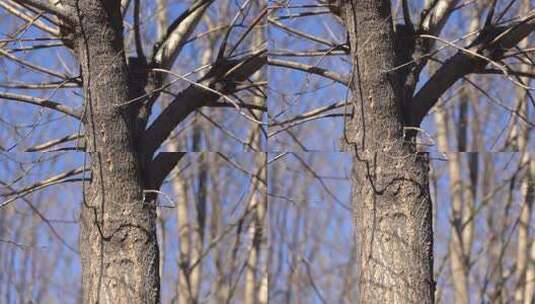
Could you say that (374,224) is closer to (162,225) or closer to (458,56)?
(458,56)

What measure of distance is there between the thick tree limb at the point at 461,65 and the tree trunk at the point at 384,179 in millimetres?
99

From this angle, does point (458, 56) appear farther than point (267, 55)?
No

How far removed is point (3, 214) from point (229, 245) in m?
1.97

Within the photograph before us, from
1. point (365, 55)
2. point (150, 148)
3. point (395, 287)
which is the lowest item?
point (395, 287)

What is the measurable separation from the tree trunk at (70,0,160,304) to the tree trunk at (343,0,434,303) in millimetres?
657

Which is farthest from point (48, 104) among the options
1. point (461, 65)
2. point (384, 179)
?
point (461, 65)

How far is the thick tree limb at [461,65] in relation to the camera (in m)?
2.56

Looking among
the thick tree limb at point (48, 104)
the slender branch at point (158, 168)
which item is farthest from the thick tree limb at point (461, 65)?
the thick tree limb at point (48, 104)

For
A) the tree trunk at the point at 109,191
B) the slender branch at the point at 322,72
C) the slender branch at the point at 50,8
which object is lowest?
the tree trunk at the point at 109,191

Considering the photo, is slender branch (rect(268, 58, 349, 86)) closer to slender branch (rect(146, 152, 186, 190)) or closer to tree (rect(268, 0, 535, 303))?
tree (rect(268, 0, 535, 303))

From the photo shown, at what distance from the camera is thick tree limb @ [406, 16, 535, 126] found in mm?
2559

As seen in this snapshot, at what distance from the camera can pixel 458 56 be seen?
261cm

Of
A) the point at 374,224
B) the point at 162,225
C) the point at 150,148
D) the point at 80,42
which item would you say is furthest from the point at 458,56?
the point at 162,225

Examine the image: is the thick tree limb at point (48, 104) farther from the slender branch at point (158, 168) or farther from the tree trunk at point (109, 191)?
the slender branch at point (158, 168)
